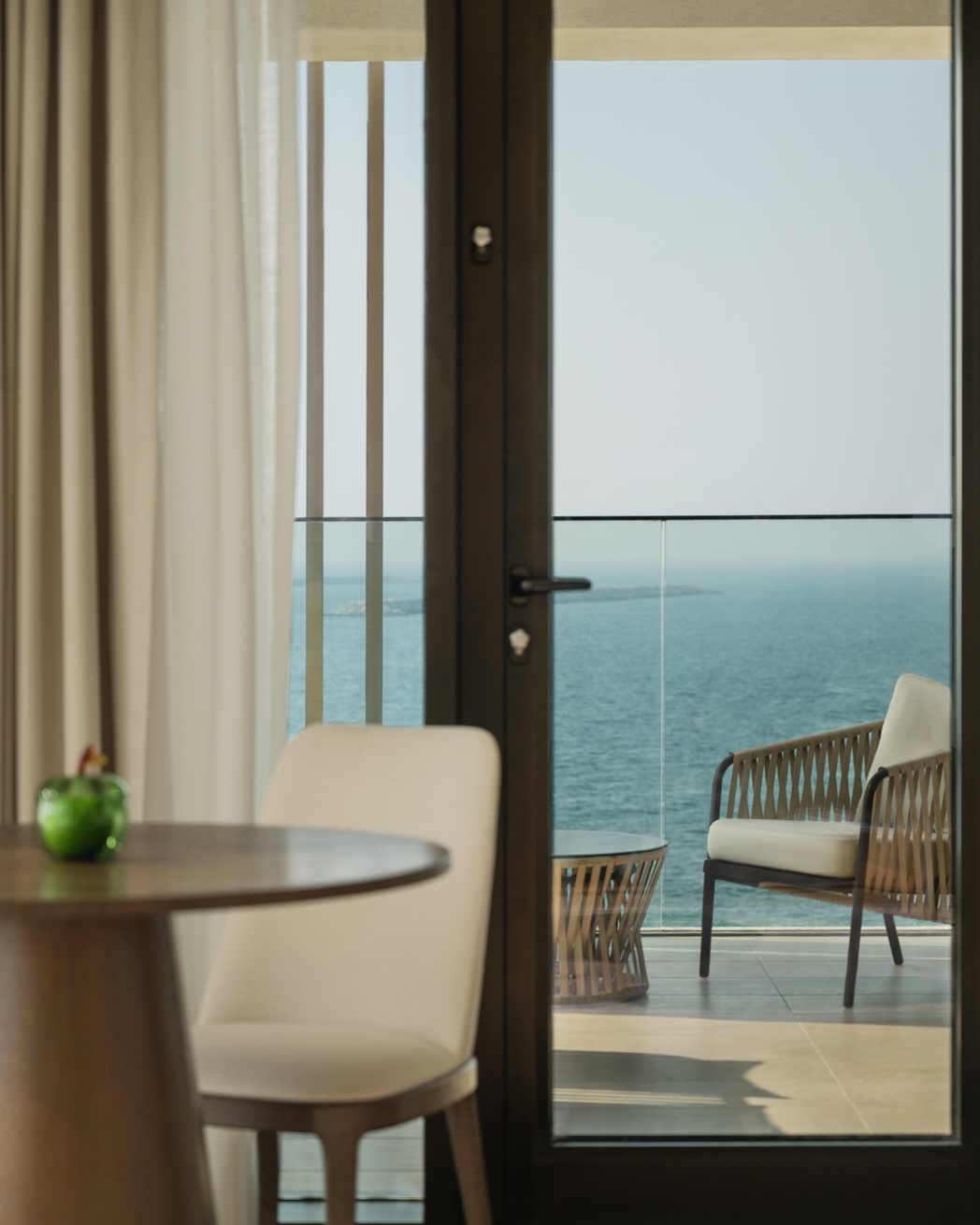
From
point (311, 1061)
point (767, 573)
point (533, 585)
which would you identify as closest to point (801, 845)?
point (767, 573)

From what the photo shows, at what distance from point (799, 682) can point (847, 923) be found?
1.42 ft

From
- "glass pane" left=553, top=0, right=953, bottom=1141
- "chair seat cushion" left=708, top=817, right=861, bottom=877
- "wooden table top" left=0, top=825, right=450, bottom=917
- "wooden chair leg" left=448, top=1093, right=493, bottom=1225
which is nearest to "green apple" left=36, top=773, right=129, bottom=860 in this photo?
"wooden table top" left=0, top=825, right=450, bottom=917

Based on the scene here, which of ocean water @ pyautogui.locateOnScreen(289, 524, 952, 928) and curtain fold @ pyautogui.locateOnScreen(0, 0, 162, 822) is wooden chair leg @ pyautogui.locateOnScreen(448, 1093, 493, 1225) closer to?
ocean water @ pyautogui.locateOnScreen(289, 524, 952, 928)

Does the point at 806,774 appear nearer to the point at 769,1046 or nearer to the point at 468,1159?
the point at 769,1046

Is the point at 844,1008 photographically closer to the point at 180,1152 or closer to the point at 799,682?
the point at 799,682

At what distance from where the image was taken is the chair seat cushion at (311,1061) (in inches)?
62.1

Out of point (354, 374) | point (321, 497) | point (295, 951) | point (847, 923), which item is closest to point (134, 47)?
point (354, 374)

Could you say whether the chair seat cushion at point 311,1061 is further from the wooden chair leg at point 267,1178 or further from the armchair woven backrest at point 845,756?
the armchair woven backrest at point 845,756

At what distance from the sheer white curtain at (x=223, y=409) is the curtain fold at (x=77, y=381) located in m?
0.05

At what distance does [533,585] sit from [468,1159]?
0.93 metres

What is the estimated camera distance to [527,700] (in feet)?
7.36

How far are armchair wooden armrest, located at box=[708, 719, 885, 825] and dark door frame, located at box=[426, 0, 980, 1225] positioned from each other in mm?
185

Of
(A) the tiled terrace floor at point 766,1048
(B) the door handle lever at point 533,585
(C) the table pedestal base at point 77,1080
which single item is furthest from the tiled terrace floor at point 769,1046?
(C) the table pedestal base at point 77,1080

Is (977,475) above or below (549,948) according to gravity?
above
